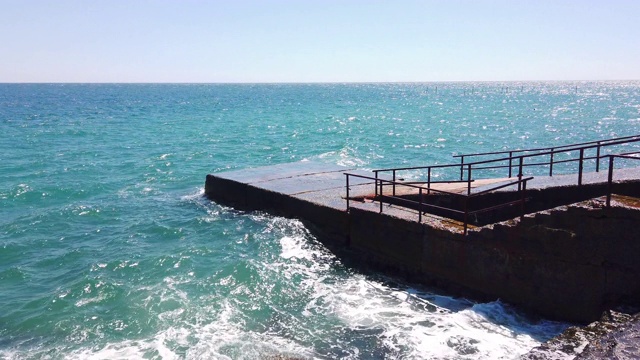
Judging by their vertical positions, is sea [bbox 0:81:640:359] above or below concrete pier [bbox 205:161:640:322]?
below

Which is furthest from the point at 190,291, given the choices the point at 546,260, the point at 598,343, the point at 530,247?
the point at 598,343

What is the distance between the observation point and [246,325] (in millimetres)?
9367

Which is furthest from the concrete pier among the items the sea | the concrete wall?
the sea

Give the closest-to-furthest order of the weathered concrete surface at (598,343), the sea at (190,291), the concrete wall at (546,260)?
the weathered concrete surface at (598,343), the concrete wall at (546,260), the sea at (190,291)

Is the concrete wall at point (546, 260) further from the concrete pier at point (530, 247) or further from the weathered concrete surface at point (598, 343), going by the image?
the weathered concrete surface at point (598, 343)

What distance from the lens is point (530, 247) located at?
9055 mm

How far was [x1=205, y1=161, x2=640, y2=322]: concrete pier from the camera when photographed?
8.27m

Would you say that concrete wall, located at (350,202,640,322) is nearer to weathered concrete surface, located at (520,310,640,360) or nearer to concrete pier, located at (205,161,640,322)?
concrete pier, located at (205,161,640,322)

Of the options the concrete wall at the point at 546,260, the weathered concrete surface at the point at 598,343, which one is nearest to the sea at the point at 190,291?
the concrete wall at the point at 546,260

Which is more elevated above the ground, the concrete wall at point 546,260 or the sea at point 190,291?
the concrete wall at point 546,260

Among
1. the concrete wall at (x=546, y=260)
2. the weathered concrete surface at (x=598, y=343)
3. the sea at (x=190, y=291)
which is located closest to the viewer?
the weathered concrete surface at (x=598, y=343)

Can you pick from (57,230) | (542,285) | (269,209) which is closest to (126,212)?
(57,230)

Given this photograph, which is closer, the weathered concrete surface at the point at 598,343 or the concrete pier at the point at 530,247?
the weathered concrete surface at the point at 598,343

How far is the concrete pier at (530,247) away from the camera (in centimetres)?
827
